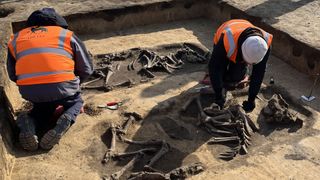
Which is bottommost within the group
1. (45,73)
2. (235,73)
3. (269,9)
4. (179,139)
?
(179,139)

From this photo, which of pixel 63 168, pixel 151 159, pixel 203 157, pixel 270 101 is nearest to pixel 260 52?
pixel 270 101

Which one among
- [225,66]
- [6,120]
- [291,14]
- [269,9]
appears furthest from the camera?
[269,9]

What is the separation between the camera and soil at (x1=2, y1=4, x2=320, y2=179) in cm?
480

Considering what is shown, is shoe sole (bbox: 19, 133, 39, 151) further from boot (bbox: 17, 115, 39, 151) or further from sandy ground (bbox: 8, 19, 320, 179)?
sandy ground (bbox: 8, 19, 320, 179)

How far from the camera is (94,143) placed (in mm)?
5309

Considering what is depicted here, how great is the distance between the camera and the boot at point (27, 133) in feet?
16.2

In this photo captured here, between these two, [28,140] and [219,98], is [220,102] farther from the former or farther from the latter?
[28,140]

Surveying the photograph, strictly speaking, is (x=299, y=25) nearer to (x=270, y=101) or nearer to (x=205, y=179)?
(x=270, y=101)

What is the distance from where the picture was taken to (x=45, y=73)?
4.96 meters

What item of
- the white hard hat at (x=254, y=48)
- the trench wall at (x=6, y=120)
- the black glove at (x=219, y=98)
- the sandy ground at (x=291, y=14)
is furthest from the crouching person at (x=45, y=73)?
the sandy ground at (x=291, y=14)

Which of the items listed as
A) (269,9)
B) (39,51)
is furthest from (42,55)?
(269,9)

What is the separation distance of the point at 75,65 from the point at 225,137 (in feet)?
7.81

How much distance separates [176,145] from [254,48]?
168cm

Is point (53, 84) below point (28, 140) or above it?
above
